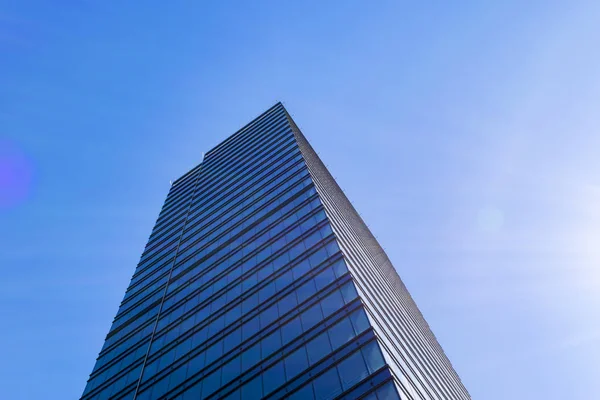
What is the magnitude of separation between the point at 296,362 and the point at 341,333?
2448 mm

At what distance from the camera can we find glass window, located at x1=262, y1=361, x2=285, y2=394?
2097cm

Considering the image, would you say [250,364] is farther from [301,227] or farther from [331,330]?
[301,227]

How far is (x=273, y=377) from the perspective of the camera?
21500mm

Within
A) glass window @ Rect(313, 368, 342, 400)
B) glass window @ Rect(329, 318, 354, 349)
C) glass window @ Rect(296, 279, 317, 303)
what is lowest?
glass window @ Rect(313, 368, 342, 400)

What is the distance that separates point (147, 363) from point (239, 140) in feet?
121

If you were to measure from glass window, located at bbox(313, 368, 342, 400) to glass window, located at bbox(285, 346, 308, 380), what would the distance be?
1370 mm

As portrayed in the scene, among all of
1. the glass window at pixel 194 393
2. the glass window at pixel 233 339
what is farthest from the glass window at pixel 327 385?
the glass window at pixel 194 393

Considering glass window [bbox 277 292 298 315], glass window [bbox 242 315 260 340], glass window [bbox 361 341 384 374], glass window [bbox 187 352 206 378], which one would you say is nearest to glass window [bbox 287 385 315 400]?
glass window [bbox 361 341 384 374]

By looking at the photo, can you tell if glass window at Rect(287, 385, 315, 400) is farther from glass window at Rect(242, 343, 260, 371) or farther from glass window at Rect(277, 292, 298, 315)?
glass window at Rect(277, 292, 298, 315)

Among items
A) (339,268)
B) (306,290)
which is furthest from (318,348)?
(339,268)

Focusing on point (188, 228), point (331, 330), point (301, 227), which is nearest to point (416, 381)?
point (331, 330)

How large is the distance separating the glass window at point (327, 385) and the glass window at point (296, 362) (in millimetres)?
1370

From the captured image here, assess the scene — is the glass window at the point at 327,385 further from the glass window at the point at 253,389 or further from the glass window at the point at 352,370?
the glass window at the point at 253,389

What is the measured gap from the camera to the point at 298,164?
40906 mm
